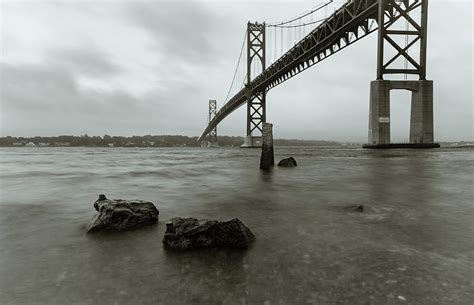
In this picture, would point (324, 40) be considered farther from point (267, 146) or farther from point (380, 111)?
point (267, 146)

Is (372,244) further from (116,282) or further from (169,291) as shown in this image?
(116,282)

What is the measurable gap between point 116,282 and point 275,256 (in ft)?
4.27

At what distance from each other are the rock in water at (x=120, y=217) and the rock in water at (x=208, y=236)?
0.81 m

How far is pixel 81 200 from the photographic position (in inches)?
210

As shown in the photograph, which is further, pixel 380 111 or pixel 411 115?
pixel 411 115

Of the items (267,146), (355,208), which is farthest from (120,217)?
(267,146)

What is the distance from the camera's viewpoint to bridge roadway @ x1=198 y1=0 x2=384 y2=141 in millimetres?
23375

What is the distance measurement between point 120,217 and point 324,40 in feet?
94.1

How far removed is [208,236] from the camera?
2645mm

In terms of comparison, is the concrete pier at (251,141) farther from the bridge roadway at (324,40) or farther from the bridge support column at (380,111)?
the bridge support column at (380,111)

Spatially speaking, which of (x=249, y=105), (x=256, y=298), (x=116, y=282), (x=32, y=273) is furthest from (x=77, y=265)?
(x=249, y=105)

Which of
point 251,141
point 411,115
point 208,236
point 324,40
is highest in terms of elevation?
point 324,40

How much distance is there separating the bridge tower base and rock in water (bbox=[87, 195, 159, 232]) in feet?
68.9

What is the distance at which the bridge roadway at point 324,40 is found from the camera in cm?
2338
